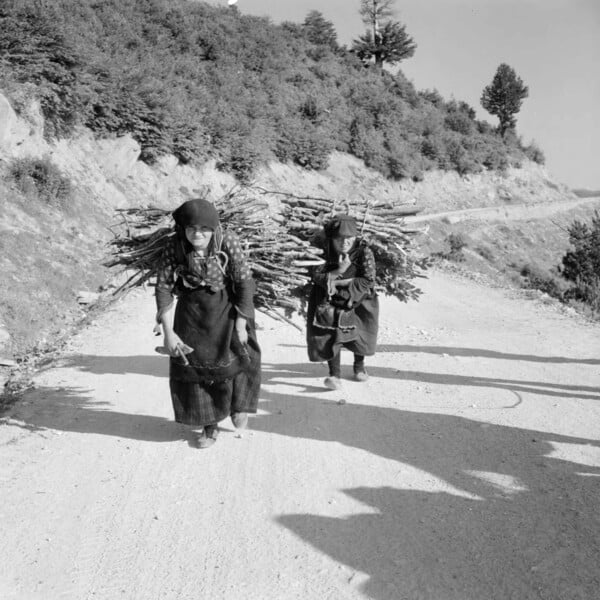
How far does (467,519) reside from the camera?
3602 mm

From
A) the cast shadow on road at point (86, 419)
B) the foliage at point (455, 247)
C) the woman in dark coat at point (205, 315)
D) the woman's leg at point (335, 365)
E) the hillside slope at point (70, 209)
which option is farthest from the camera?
the foliage at point (455, 247)

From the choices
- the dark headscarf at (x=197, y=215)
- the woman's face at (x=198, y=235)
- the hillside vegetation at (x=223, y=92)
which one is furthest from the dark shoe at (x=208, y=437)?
the hillside vegetation at (x=223, y=92)

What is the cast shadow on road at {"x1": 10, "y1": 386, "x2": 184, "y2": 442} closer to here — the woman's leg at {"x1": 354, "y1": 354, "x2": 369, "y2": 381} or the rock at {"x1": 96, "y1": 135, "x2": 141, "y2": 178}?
the woman's leg at {"x1": 354, "y1": 354, "x2": 369, "y2": 381}

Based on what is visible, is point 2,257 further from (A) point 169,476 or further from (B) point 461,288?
(B) point 461,288

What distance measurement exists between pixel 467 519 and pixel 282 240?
279 centimetres

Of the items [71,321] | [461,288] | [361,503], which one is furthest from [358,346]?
[461,288]

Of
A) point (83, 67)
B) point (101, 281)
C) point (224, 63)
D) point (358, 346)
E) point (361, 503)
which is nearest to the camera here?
point (361, 503)

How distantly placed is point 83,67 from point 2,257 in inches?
355

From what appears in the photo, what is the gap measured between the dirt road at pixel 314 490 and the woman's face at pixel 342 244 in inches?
55.6

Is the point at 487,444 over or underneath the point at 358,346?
underneath

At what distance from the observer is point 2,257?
10195 mm

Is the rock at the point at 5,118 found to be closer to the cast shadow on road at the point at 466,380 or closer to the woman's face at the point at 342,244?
the cast shadow on road at the point at 466,380

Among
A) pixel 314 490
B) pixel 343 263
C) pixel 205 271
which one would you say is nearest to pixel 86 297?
pixel 343 263

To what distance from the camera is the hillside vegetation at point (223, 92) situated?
1627 cm
